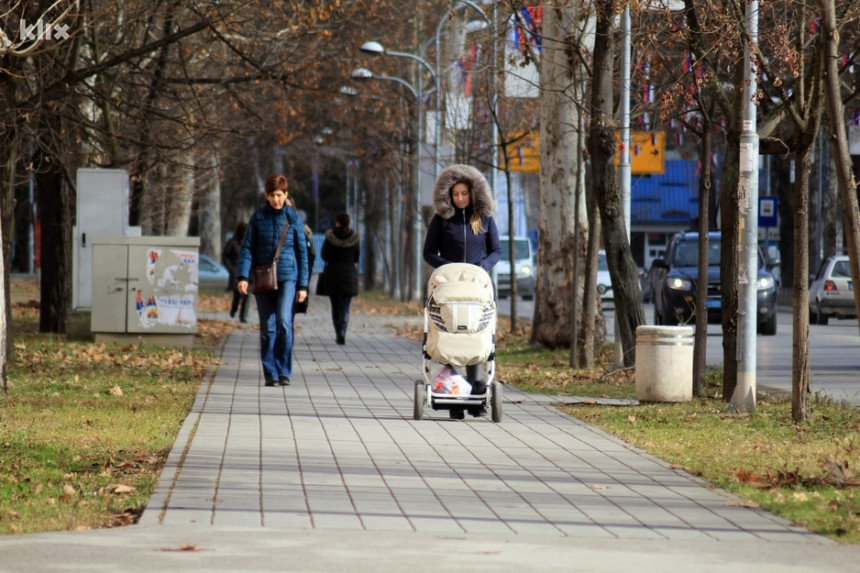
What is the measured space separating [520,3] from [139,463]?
10108 mm

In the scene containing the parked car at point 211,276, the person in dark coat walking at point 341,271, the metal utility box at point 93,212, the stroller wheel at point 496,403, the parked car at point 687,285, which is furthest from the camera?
the parked car at point 211,276

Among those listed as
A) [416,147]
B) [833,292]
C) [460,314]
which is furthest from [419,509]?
[416,147]

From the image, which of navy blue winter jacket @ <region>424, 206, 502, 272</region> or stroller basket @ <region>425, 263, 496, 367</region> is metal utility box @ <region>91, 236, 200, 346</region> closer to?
navy blue winter jacket @ <region>424, 206, 502, 272</region>

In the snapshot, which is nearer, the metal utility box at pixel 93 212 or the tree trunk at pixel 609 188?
the tree trunk at pixel 609 188

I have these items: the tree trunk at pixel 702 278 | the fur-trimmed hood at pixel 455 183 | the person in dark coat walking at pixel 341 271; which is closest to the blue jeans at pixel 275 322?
the fur-trimmed hood at pixel 455 183

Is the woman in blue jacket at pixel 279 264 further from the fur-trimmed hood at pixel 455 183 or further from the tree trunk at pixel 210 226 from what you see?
the tree trunk at pixel 210 226

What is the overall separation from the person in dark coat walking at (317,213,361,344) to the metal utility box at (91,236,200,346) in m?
2.47

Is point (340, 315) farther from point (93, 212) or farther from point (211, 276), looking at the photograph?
point (211, 276)

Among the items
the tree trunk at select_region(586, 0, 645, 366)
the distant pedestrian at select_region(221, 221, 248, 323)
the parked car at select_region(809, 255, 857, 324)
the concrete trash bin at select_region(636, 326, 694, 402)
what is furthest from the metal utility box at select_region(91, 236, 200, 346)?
the parked car at select_region(809, 255, 857, 324)

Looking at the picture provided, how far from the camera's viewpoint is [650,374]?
13078mm

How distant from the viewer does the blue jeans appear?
1441 cm

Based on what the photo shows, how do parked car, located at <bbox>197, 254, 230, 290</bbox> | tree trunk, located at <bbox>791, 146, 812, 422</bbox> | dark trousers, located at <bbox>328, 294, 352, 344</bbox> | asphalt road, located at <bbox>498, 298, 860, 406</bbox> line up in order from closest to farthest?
tree trunk, located at <bbox>791, 146, 812, 422</bbox>
asphalt road, located at <bbox>498, 298, 860, 406</bbox>
dark trousers, located at <bbox>328, 294, 352, 344</bbox>
parked car, located at <bbox>197, 254, 230, 290</bbox>

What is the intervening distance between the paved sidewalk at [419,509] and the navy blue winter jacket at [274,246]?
257 centimetres

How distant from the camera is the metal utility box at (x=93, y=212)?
22.1m
